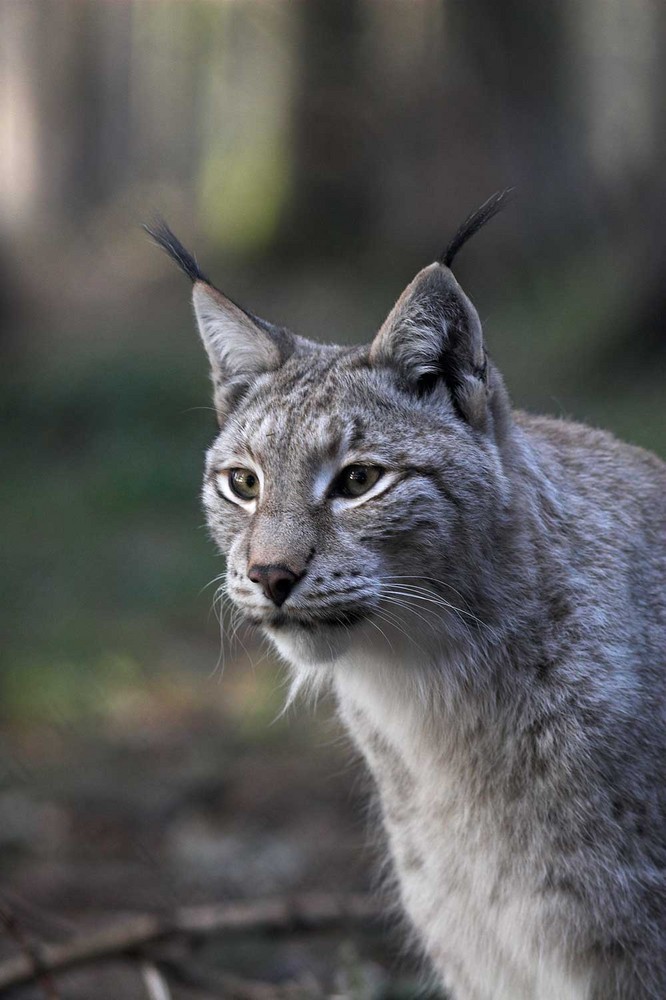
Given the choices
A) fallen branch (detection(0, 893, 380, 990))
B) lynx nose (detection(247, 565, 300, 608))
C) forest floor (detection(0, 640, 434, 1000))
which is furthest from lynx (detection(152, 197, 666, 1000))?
fallen branch (detection(0, 893, 380, 990))

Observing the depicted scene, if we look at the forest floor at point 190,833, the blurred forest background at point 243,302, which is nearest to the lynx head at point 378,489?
the blurred forest background at point 243,302

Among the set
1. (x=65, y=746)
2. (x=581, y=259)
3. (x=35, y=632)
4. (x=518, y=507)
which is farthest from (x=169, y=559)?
(x=581, y=259)

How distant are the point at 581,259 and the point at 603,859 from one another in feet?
41.4

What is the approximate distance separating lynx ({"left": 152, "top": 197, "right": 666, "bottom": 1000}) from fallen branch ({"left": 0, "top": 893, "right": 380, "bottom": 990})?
43.0 inches

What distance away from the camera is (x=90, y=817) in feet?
20.3

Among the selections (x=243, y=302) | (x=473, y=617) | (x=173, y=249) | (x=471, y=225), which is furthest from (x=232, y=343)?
(x=243, y=302)

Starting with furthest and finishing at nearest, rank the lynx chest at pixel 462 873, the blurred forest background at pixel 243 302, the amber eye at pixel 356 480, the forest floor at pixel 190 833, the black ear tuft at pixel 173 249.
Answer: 1. the blurred forest background at pixel 243 302
2. the forest floor at pixel 190 833
3. the black ear tuft at pixel 173 249
4. the lynx chest at pixel 462 873
5. the amber eye at pixel 356 480

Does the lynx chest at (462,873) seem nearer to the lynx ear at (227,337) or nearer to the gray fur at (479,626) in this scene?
the gray fur at (479,626)

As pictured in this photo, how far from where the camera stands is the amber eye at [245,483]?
3.74m

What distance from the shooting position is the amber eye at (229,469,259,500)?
3.74m

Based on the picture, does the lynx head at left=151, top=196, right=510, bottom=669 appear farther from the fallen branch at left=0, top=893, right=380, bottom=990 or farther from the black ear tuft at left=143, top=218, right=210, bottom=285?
the fallen branch at left=0, top=893, right=380, bottom=990

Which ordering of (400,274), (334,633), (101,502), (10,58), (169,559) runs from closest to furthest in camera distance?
(334,633)
(169,559)
(101,502)
(400,274)
(10,58)

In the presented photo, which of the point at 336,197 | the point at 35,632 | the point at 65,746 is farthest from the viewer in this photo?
the point at 336,197

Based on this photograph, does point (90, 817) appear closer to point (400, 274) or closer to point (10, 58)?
point (400, 274)
